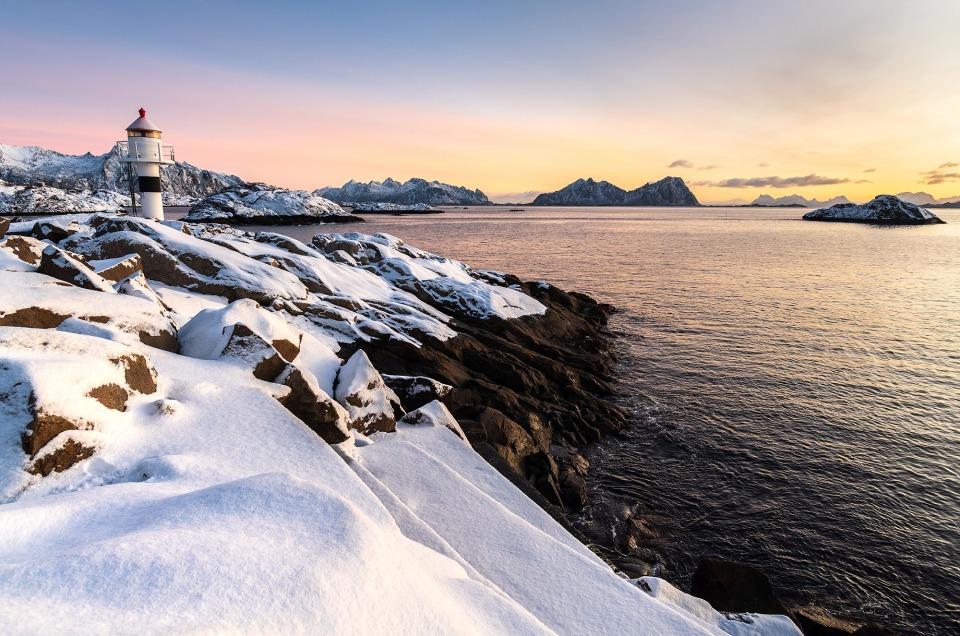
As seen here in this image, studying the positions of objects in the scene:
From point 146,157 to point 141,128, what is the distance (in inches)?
64.7

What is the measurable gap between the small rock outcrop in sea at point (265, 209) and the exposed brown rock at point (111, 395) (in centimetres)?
12858

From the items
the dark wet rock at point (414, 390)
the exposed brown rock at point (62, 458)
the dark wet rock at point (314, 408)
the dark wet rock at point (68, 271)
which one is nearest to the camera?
the exposed brown rock at point (62, 458)

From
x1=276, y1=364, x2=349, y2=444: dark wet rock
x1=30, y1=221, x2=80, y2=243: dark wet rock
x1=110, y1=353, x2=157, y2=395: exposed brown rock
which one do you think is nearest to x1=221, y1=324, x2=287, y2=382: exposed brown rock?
x1=276, y1=364, x2=349, y2=444: dark wet rock

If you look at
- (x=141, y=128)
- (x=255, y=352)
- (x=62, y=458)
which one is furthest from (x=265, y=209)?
(x=62, y=458)

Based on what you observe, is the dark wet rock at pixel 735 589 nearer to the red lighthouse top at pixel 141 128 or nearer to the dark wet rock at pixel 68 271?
the dark wet rock at pixel 68 271

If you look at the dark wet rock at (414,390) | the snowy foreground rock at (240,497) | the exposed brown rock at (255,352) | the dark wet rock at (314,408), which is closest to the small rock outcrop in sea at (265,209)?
the dark wet rock at (414,390)

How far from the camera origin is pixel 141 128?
27875 mm

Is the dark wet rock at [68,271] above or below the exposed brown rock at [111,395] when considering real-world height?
above

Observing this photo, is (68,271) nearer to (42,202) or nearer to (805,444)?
(805,444)

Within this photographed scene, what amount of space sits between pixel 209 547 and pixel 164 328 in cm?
647

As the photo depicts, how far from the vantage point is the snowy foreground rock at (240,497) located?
352 centimetres

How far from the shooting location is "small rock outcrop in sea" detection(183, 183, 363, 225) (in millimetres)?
126188

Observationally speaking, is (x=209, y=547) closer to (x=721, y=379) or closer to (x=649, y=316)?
(x=721, y=379)

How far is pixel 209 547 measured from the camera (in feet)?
12.6
